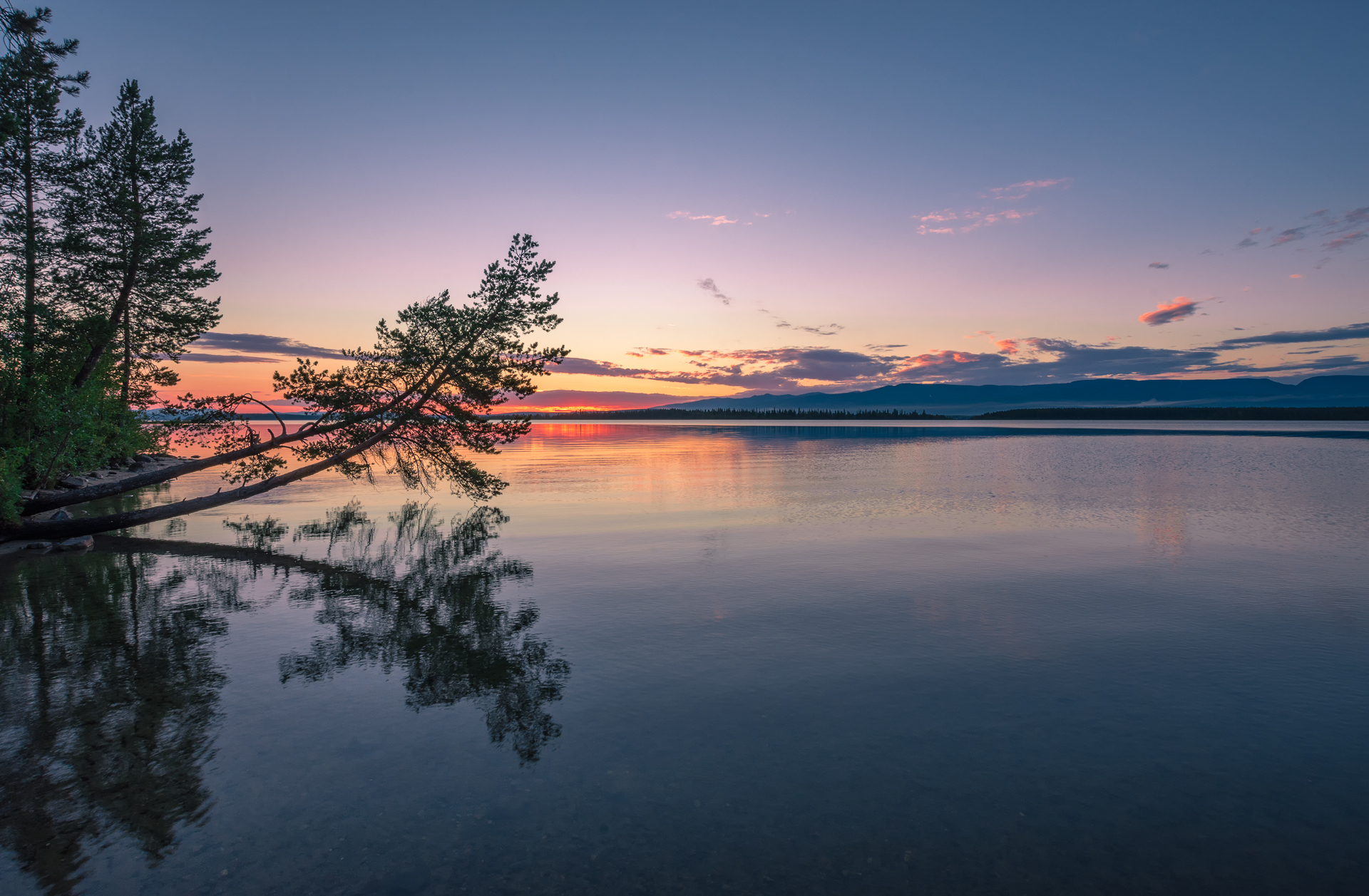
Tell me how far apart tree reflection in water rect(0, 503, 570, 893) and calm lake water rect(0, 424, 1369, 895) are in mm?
64

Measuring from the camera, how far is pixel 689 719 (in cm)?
871

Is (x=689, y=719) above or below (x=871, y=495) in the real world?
above

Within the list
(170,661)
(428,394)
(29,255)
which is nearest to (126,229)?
(29,255)

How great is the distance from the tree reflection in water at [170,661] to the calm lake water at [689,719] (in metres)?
0.06

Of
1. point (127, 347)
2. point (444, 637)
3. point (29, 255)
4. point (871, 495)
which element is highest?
point (29, 255)

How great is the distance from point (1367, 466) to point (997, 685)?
55.5 meters

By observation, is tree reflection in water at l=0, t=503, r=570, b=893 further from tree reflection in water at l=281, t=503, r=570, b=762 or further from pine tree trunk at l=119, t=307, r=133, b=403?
pine tree trunk at l=119, t=307, r=133, b=403

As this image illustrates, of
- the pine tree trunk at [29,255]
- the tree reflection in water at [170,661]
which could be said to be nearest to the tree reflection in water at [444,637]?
the tree reflection in water at [170,661]

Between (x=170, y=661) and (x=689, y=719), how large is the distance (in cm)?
872

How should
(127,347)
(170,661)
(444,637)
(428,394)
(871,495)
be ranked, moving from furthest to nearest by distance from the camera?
(871,495) < (127,347) < (428,394) < (444,637) < (170,661)

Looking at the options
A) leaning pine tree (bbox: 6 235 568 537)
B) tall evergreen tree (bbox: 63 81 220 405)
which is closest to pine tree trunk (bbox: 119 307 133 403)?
tall evergreen tree (bbox: 63 81 220 405)

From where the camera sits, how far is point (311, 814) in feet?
21.9

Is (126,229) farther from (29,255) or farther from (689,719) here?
(689,719)

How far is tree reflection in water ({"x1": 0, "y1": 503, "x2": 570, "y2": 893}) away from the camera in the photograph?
22.2ft
